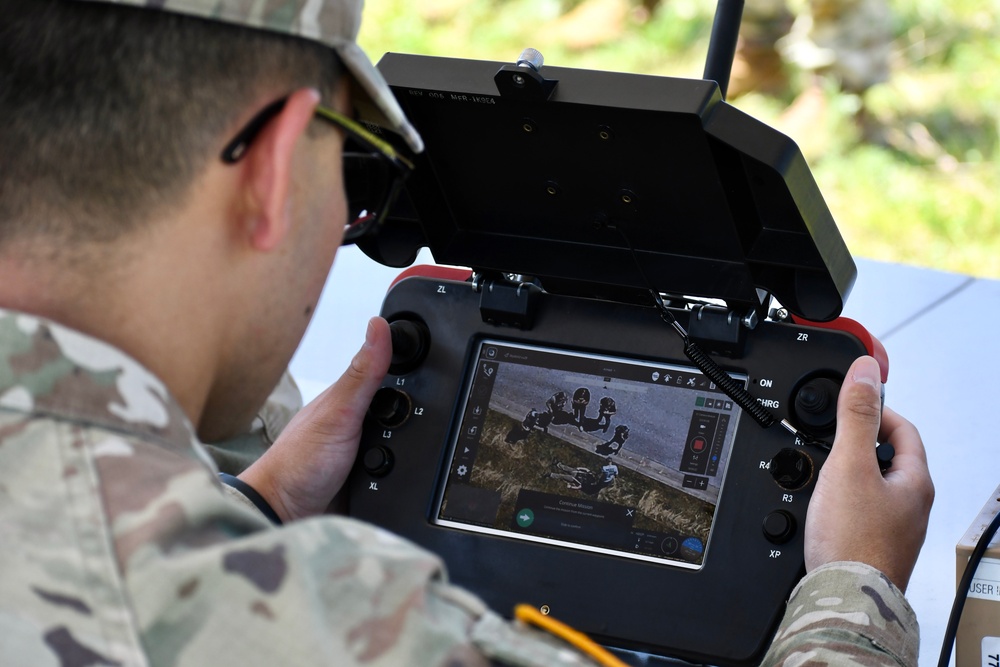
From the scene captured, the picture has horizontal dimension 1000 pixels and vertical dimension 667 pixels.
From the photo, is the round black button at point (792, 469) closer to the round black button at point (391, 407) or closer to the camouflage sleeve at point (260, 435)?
the round black button at point (391, 407)

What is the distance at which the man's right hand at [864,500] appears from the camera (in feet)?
4.02

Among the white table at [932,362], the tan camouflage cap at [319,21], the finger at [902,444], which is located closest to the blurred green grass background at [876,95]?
the white table at [932,362]

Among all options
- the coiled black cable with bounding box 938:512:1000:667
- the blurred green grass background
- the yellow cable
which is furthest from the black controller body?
the blurred green grass background

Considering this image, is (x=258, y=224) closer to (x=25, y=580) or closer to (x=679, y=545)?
(x=25, y=580)

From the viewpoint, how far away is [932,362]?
1.90m

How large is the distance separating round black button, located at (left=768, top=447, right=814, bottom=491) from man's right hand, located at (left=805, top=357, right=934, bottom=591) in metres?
0.02

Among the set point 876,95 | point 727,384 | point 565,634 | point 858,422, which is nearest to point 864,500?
point 858,422

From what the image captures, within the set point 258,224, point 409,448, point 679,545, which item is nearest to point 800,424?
point 679,545

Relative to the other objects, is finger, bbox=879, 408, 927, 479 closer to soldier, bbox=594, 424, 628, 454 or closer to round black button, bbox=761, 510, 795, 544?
round black button, bbox=761, 510, 795, 544

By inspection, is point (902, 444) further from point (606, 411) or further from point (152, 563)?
point (152, 563)

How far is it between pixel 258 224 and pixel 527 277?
1.91 feet

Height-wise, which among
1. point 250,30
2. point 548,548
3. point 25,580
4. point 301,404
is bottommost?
point 25,580

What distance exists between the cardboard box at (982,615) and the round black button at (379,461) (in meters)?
0.63

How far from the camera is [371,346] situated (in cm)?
146
